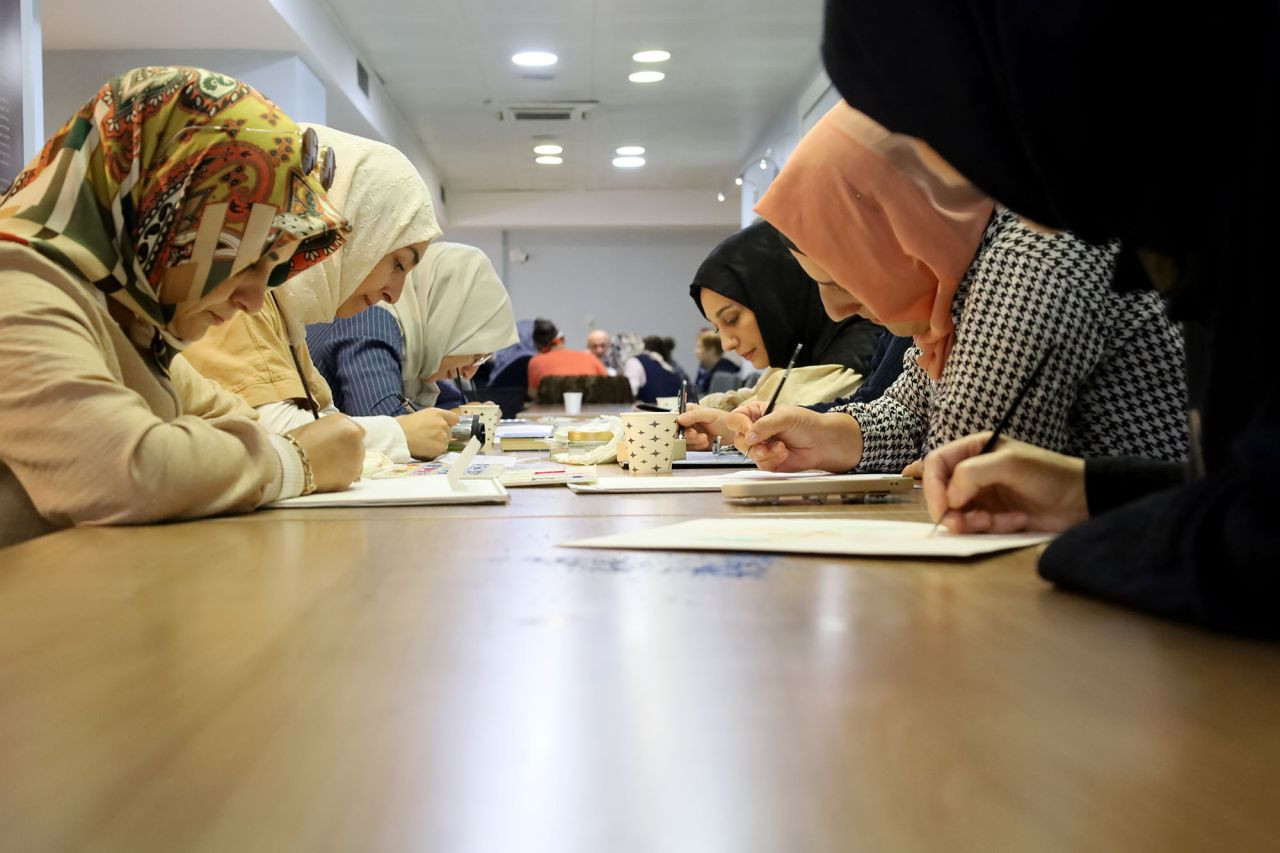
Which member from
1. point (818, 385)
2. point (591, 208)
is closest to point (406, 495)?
point (818, 385)

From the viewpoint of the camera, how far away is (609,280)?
45.6 ft

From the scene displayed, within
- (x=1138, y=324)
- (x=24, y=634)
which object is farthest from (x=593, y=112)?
→ (x=24, y=634)

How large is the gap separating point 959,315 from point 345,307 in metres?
1.56

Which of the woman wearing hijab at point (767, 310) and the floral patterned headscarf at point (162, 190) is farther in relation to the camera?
the woman wearing hijab at point (767, 310)

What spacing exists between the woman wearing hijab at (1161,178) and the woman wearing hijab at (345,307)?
1.57 m

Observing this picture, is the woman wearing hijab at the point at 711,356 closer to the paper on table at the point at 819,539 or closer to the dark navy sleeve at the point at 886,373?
the dark navy sleeve at the point at 886,373

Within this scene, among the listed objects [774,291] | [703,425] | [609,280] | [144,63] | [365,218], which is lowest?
[703,425]

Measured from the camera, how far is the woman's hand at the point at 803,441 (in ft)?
5.54

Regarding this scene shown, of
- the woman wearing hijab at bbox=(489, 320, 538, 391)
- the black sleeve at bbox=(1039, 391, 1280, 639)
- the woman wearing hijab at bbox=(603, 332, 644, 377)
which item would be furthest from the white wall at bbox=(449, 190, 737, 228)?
the black sleeve at bbox=(1039, 391, 1280, 639)

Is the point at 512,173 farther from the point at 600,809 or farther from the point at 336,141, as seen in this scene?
the point at 600,809

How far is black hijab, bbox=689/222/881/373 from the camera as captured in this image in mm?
3143


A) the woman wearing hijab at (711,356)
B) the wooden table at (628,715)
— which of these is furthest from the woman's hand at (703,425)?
the woman wearing hijab at (711,356)

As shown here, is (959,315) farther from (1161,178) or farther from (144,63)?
(144,63)

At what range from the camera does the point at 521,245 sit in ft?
44.3
